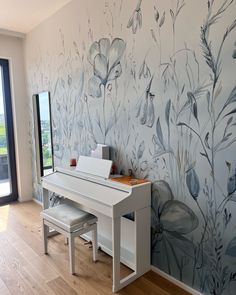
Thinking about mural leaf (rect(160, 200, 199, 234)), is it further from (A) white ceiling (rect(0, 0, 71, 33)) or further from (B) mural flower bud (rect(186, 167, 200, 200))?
(A) white ceiling (rect(0, 0, 71, 33))

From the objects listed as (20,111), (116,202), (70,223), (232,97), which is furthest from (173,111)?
(20,111)

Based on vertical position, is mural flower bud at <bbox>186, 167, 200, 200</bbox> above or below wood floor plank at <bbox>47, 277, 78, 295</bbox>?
above

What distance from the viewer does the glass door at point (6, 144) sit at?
12.3 feet

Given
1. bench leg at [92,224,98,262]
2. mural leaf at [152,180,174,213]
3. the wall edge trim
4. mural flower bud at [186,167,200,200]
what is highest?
the wall edge trim

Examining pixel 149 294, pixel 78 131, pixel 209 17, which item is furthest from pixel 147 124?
pixel 149 294

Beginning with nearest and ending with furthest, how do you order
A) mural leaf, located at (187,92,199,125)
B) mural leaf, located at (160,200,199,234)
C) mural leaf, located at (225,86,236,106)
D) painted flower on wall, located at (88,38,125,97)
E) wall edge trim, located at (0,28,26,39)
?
mural leaf, located at (225,86,236,106) < mural leaf, located at (187,92,199,125) < mural leaf, located at (160,200,199,234) < painted flower on wall, located at (88,38,125,97) < wall edge trim, located at (0,28,26,39)

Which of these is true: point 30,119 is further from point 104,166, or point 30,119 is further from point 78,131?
point 104,166

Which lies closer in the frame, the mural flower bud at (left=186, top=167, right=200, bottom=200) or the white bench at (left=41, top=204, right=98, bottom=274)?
the mural flower bud at (left=186, top=167, right=200, bottom=200)

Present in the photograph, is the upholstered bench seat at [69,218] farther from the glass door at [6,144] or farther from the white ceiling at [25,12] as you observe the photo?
the white ceiling at [25,12]

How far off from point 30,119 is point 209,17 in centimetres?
298

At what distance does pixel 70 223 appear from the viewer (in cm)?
212

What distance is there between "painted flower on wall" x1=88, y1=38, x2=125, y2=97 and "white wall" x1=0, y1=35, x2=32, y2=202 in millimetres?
1693

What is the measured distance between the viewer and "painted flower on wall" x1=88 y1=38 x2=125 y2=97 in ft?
7.46

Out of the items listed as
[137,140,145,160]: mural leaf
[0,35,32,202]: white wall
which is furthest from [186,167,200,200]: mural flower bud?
[0,35,32,202]: white wall
